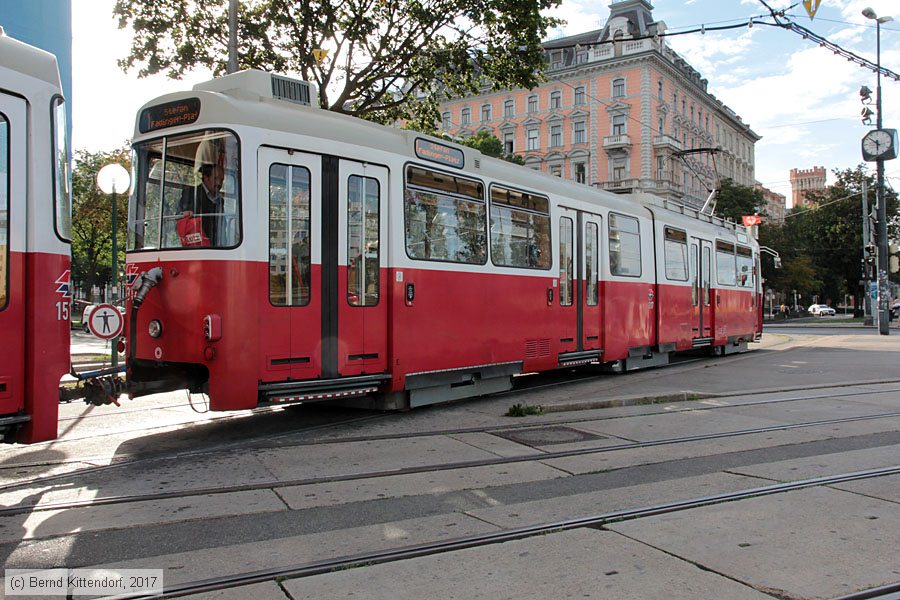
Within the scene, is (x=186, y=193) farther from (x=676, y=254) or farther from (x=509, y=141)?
(x=509, y=141)

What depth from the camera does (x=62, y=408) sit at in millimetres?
10375

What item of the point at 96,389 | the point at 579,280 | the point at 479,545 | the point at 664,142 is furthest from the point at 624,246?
the point at 664,142

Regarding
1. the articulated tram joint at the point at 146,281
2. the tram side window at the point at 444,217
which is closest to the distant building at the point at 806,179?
the tram side window at the point at 444,217

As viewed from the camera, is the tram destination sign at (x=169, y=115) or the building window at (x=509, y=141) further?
the building window at (x=509, y=141)

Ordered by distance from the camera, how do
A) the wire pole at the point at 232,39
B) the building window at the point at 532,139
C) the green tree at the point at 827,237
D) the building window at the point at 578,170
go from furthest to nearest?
1. the building window at the point at 532,139
2. the building window at the point at 578,170
3. the green tree at the point at 827,237
4. the wire pole at the point at 232,39

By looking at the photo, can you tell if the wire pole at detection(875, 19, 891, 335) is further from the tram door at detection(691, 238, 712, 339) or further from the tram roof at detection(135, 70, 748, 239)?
the tram roof at detection(135, 70, 748, 239)

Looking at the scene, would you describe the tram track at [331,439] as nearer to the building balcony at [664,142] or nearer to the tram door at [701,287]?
the tram door at [701,287]

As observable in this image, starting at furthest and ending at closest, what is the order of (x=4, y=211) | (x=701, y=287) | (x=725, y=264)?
(x=725, y=264) < (x=701, y=287) < (x=4, y=211)

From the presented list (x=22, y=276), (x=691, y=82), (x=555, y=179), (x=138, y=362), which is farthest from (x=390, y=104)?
(x=691, y=82)

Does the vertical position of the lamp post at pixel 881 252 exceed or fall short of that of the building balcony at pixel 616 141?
it falls short

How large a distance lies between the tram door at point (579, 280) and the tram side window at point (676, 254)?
323 cm

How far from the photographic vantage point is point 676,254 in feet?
51.6

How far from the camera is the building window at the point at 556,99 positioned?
69.3m

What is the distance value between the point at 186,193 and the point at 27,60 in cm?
232
